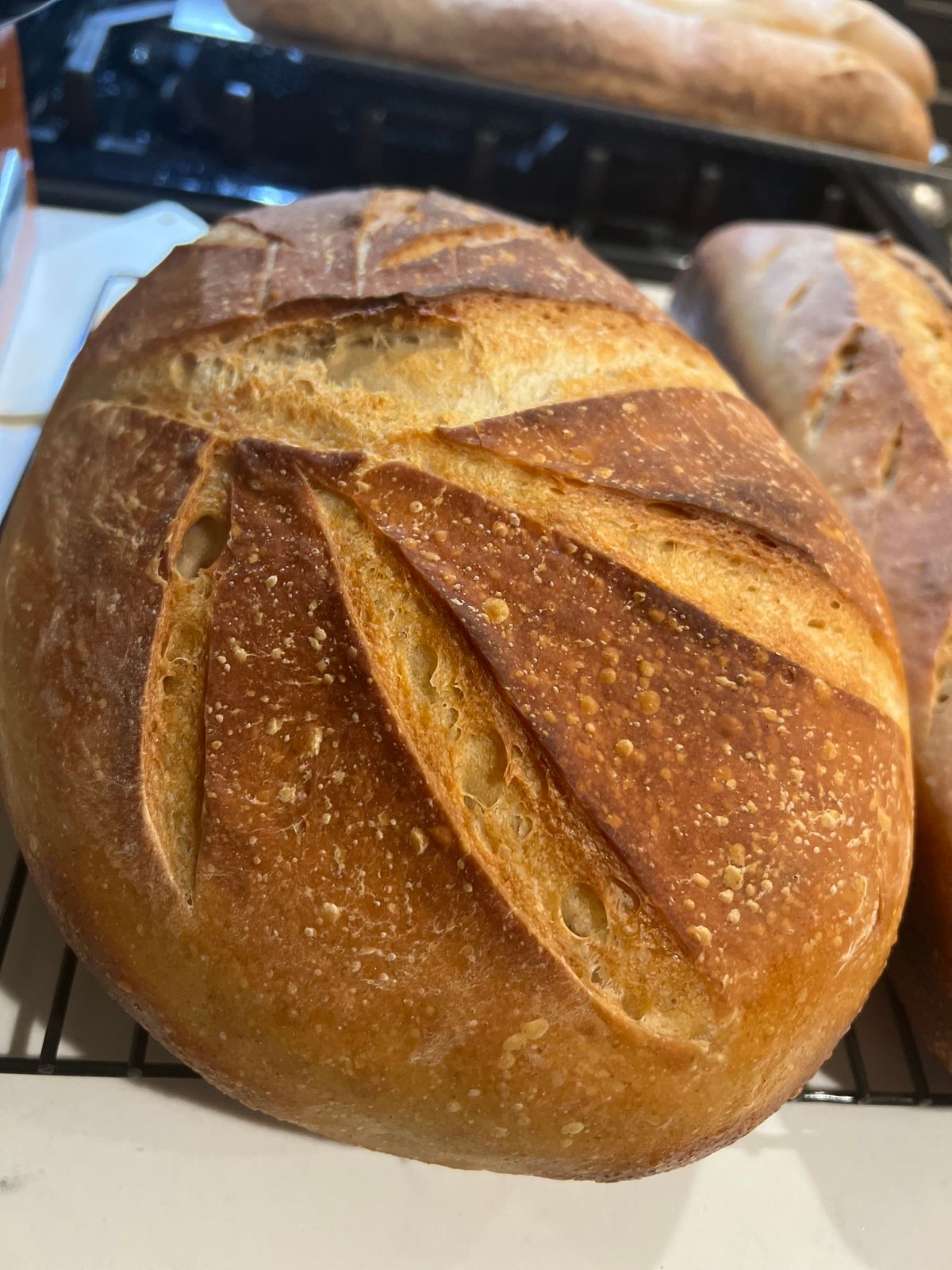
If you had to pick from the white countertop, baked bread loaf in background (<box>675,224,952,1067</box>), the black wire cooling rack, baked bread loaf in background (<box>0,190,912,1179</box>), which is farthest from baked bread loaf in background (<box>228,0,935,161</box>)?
the white countertop

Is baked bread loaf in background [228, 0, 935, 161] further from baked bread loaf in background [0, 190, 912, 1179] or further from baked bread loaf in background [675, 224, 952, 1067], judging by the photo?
baked bread loaf in background [0, 190, 912, 1179]

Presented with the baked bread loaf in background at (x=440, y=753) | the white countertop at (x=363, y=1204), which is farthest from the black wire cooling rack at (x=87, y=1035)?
the baked bread loaf in background at (x=440, y=753)

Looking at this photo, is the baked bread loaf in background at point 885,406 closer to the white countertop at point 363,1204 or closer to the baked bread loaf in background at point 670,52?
the white countertop at point 363,1204

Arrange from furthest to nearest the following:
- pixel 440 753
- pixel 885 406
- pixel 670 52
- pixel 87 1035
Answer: pixel 670 52 → pixel 885 406 → pixel 87 1035 → pixel 440 753

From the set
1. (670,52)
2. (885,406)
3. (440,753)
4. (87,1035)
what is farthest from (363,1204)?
(670,52)

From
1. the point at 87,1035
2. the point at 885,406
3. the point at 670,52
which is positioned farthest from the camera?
the point at 670,52

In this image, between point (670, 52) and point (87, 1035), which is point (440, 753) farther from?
point (670, 52)

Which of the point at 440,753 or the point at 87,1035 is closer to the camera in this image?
the point at 440,753
